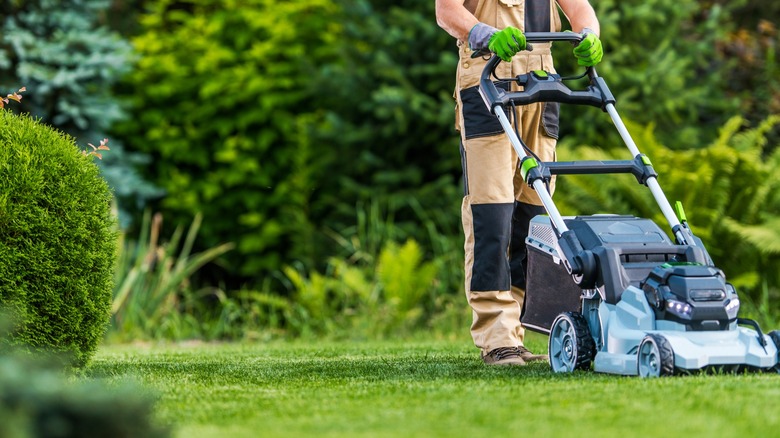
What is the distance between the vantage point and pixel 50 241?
4.04 metres

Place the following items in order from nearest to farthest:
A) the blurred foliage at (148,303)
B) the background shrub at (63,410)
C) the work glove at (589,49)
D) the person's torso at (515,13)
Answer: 1. the background shrub at (63,410)
2. the work glove at (589,49)
3. the person's torso at (515,13)
4. the blurred foliage at (148,303)

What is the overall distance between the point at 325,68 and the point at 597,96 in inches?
212

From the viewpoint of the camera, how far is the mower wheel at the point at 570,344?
408 cm

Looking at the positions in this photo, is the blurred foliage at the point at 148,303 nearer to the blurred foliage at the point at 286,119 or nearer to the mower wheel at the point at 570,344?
the blurred foliage at the point at 286,119

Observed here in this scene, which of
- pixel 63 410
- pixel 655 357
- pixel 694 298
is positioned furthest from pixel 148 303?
pixel 63 410

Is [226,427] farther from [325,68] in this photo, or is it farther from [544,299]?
[325,68]

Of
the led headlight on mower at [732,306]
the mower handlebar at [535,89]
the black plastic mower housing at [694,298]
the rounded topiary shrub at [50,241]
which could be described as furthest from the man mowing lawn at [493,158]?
the rounded topiary shrub at [50,241]

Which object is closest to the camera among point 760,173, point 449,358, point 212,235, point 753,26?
point 449,358

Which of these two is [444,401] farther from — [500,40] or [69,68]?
[69,68]

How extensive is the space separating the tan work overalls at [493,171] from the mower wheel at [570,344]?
0.42 m

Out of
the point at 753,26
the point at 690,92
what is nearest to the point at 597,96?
the point at 690,92

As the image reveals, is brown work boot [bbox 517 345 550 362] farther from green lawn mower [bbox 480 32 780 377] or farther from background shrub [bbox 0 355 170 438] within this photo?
background shrub [bbox 0 355 170 438]

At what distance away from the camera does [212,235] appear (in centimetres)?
1079

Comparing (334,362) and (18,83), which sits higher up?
(18,83)
